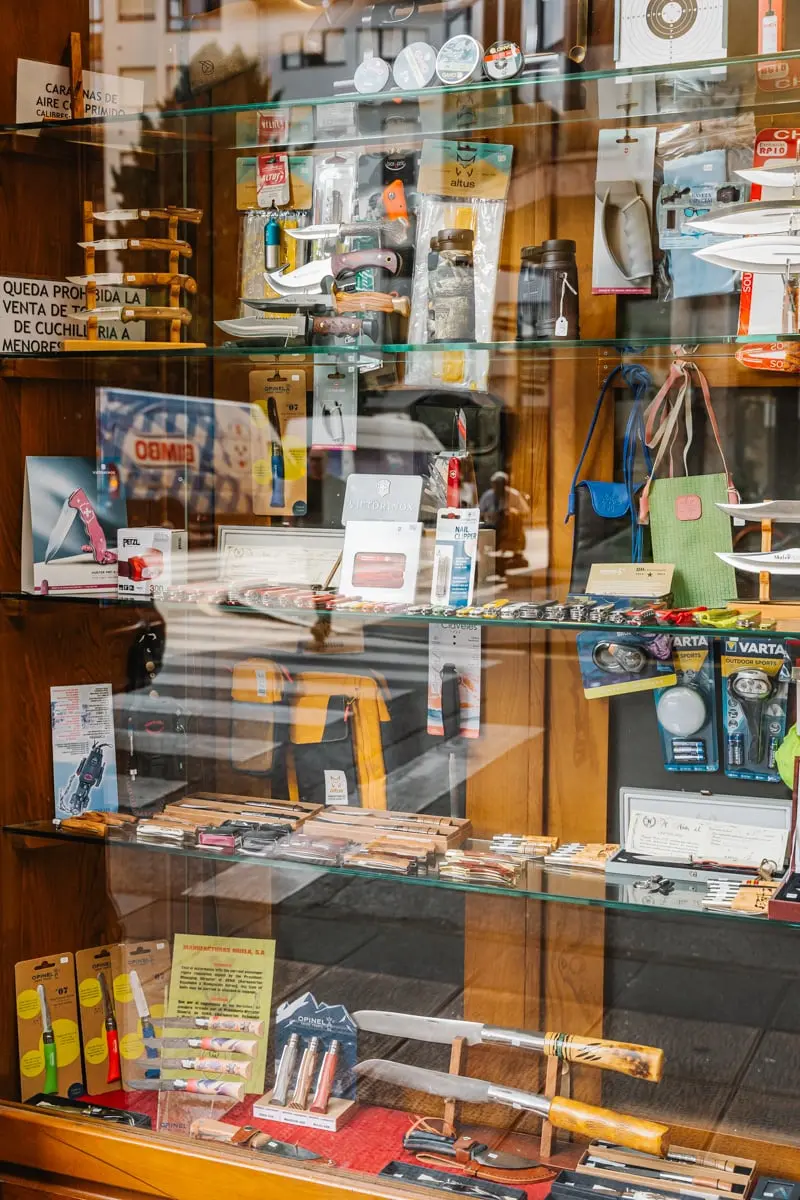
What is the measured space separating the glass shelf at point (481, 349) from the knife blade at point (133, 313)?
0.25 ft

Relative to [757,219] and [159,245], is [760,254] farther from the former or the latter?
[159,245]

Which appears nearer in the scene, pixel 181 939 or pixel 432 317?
pixel 432 317

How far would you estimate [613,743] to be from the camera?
8.46 feet

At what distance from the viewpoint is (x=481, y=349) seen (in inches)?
99.3

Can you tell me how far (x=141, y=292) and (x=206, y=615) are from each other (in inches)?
27.9

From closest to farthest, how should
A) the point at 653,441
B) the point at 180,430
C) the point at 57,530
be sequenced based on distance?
the point at 653,441, the point at 57,530, the point at 180,430

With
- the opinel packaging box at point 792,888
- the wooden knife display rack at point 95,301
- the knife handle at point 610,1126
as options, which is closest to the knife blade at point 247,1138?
the knife handle at point 610,1126

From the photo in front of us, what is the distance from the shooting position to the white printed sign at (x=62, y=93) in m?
2.58

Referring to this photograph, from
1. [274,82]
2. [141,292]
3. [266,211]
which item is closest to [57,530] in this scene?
[141,292]

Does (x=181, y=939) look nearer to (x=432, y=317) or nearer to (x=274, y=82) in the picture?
(x=432, y=317)

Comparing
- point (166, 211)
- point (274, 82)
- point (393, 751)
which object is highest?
point (274, 82)

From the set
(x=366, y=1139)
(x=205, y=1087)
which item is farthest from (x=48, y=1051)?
(x=366, y=1139)

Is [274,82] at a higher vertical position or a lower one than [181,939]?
higher

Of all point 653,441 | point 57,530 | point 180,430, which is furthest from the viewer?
point 180,430
